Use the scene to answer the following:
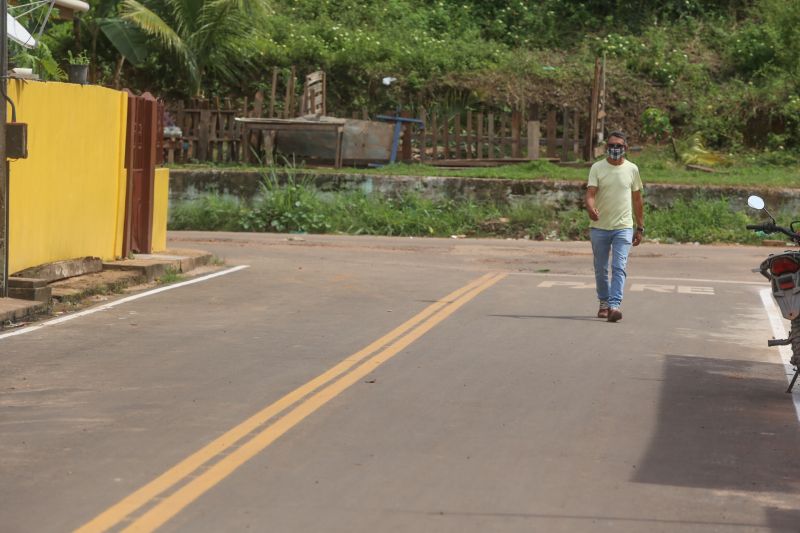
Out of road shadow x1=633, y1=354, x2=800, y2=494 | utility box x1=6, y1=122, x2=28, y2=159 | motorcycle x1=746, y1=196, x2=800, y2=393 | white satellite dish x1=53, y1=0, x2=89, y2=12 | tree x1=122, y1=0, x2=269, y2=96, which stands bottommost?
road shadow x1=633, y1=354, x2=800, y2=494

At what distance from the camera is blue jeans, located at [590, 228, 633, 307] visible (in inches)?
582

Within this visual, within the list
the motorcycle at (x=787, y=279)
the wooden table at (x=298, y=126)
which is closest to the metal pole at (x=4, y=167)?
the motorcycle at (x=787, y=279)

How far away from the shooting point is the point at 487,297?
54.4 feet

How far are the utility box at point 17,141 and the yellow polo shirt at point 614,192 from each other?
18.8 feet

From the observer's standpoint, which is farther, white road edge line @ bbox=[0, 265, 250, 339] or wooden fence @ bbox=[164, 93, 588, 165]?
wooden fence @ bbox=[164, 93, 588, 165]

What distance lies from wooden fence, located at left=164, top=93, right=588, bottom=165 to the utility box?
16.1 metres

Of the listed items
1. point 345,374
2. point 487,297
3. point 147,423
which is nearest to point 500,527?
point 147,423

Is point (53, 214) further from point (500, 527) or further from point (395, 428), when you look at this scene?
point (500, 527)

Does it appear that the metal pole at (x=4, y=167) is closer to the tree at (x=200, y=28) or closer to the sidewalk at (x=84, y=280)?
the sidewalk at (x=84, y=280)

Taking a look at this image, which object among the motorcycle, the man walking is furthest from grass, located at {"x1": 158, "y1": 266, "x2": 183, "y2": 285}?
the motorcycle

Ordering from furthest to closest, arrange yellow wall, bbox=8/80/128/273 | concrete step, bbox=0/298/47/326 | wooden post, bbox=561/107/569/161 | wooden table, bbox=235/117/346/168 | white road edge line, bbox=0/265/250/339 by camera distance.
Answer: wooden post, bbox=561/107/569/161, wooden table, bbox=235/117/346/168, yellow wall, bbox=8/80/128/273, concrete step, bbox=0/298/47/326, white road edge line, bbox=0/265/250/339

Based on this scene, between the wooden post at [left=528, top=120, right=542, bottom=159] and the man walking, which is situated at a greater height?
the wooden post at [left=528, top=120, right=542, bottom=159]

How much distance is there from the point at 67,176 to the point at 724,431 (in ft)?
32.8

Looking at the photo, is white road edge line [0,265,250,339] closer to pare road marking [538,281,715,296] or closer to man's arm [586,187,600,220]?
pare road marking [538,281,715,296]
